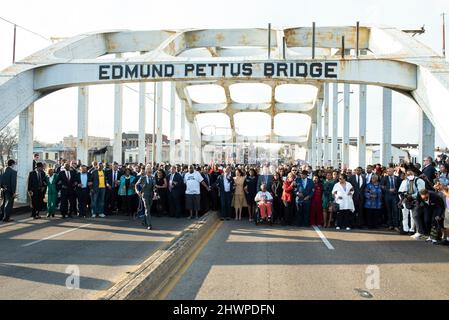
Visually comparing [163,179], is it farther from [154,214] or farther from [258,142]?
[258,142]

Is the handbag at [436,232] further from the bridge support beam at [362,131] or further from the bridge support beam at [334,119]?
the bridge support beam at [334,119]

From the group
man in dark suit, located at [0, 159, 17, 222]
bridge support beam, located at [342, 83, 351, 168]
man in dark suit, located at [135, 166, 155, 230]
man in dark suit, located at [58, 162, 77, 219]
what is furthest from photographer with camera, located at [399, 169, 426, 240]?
bridge support beam, located at [342, 83, 351, 168]

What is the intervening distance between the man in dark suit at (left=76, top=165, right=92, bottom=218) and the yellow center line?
529 cm

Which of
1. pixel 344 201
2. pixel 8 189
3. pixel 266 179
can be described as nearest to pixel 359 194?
pixel 344 201

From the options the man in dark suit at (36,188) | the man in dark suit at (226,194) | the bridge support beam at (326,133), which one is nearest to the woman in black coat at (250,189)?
the man in dark suit at (226,194)

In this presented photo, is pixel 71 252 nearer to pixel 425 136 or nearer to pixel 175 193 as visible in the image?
pixel 175 193

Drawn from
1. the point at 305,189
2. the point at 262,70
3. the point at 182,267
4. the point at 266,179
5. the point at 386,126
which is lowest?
the point at 182,267

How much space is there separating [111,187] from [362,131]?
40.2 ft

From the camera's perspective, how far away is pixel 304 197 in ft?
45.2

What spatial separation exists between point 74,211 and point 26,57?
6136mm

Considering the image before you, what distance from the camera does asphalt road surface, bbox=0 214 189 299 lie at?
6.50 meters

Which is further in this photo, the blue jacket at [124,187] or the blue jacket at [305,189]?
the blue jacket at [124,187]

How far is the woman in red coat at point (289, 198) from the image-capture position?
13.9m

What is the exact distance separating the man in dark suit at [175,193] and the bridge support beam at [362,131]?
9543 millimetres
